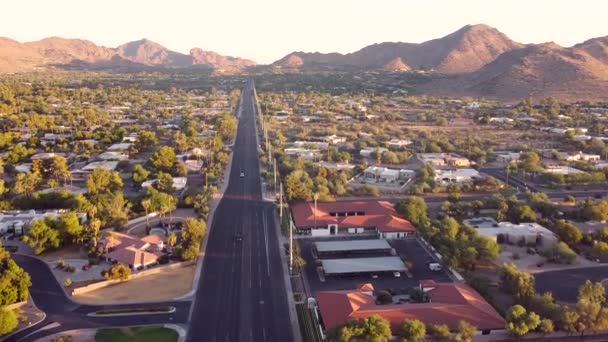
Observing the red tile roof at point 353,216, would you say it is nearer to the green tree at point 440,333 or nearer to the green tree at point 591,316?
the green tree at point 591,316

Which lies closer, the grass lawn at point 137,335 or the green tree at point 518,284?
the grass lawn at point 137,335

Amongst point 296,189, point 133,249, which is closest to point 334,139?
point 296,189

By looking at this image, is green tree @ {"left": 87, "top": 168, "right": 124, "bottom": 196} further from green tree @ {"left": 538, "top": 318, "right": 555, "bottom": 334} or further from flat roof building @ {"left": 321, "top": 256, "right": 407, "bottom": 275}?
green tree @ {"left": 538, "top": 318, "right": 555, "bottom": 334}

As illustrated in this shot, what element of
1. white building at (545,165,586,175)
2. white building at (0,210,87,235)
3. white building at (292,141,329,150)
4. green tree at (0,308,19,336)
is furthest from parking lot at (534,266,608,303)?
white building at (292,141,329,150)

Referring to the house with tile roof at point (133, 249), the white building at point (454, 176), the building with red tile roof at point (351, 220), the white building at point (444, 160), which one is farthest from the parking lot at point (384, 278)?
the white building at point (444, 160)

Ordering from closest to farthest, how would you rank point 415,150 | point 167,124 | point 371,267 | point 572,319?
1. point 572,319
2. point 371,267
3. point 415,150
4. point 167,124

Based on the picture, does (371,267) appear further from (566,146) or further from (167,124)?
(167,124)

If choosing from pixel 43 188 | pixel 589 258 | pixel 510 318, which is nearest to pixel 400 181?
pixel 589 258
